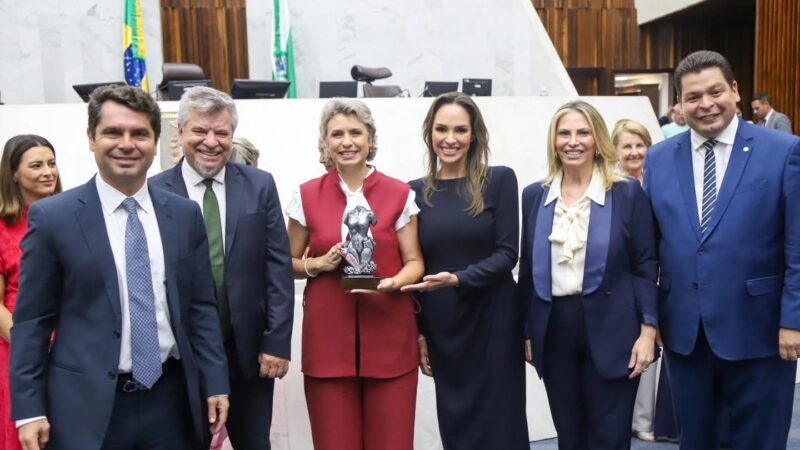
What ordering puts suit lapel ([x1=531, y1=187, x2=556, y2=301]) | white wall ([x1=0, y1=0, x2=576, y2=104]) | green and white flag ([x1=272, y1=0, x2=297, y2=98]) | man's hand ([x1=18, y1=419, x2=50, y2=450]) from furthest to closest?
white wall ([x1=0, y1=0, x2=576, y2=104]) < green and white flag ([x1=272, y1=0, x2=297, y2=98]) < suit lapel ([x1=531, y1=187, x2=556, y2=301]) < man's hand ([x1=18, y1=419, x2=50, y2=450])

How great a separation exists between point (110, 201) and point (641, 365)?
1.70m

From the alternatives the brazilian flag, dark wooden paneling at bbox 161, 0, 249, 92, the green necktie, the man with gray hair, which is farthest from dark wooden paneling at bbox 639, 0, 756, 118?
the green necktie

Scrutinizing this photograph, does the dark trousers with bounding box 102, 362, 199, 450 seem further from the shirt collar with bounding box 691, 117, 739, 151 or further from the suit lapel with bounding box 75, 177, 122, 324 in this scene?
the shirt collar with bounding box 691, 117, 739, 151

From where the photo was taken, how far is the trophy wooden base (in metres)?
2.45

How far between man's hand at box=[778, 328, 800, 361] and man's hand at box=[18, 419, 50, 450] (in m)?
2.11

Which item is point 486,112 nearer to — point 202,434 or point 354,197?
point 354,197

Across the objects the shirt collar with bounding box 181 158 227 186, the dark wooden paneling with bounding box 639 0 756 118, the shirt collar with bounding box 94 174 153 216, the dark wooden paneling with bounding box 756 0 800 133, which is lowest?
the shirt collar with bounding box 94 174 153 216

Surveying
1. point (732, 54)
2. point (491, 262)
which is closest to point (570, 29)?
point (732, 54)

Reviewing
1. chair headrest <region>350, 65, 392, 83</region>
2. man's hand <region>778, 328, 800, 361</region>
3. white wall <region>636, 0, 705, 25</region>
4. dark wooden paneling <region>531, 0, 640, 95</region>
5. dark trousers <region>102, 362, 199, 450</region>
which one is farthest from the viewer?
dark wooden paneling <region>531, 0, 640, 95</region>

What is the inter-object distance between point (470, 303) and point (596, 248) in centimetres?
48

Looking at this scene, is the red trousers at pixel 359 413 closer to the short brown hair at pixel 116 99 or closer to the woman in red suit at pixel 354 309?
the woman in red suit at pixel 354 309

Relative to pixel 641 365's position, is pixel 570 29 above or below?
above

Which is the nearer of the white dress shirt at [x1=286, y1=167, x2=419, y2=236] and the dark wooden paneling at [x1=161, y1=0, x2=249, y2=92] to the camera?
the white dress shirt at [x1=286, y1=167, x2=419, y2=236]

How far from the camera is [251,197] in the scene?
8.01 ft
